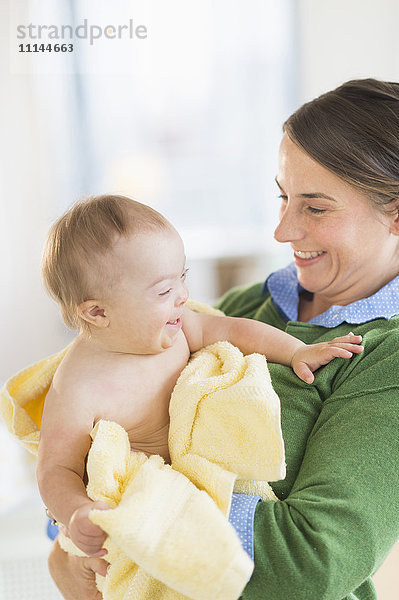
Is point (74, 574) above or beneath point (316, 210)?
beneath

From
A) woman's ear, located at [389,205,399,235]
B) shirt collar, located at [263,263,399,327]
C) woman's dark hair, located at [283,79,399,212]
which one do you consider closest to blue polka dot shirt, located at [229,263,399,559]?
shirt collar, located at [263,263,399,327]

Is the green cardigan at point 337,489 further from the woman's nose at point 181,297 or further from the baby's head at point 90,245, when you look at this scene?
the baby's head at point 90,245

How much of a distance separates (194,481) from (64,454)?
22cm

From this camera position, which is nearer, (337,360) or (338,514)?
(338,514)

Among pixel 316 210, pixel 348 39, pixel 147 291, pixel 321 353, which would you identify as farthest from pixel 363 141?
pixel 348 39

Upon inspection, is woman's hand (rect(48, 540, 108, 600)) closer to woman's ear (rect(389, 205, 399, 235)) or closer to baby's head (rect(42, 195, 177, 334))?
baby's head (rect(42, 195, 177, 334))

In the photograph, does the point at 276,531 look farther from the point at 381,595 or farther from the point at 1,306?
the point at 1,306

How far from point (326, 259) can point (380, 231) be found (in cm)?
13

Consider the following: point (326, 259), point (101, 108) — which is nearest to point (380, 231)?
point (326, 259)

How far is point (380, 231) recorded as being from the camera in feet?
4.60

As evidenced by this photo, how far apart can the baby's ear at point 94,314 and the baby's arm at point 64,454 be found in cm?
13

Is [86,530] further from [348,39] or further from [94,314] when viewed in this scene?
[348,39]

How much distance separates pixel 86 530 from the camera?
0.90m

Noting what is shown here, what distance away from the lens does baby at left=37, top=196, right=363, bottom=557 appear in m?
1.04
